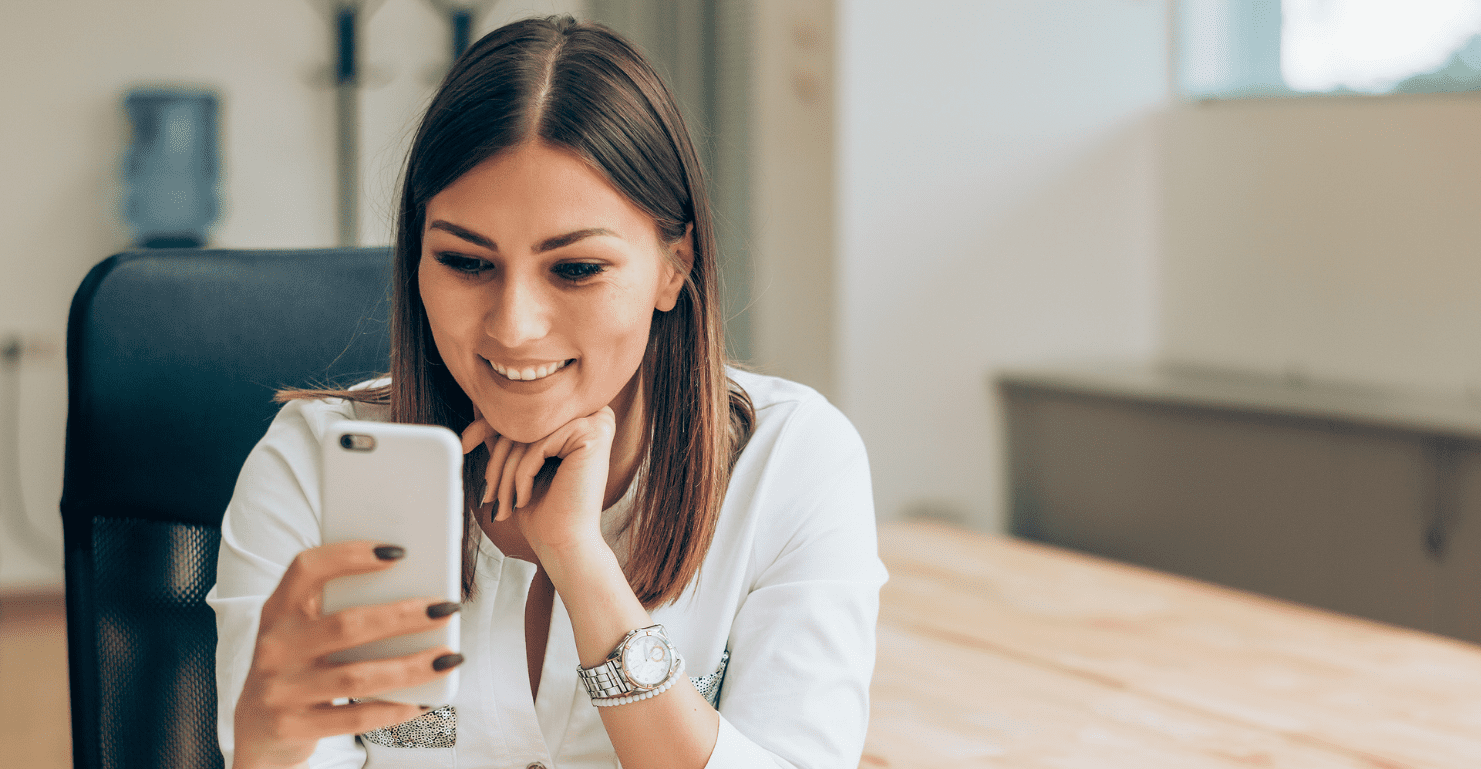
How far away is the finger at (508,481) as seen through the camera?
836mm

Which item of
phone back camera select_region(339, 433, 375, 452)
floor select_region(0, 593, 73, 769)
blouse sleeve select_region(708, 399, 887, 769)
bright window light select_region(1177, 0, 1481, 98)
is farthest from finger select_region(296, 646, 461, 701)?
bright window light select_region(1177, 0, 1481, 98)

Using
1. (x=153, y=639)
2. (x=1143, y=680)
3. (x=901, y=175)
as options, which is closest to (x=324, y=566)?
(x=153, y=639)

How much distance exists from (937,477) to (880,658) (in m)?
2.16

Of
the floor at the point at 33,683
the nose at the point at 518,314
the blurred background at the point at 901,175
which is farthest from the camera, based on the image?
the blurred background at the point at 901,175

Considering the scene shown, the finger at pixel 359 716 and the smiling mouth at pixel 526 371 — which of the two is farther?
the smiling mouth at pixel 526 371

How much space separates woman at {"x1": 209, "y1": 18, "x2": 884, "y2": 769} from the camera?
796 millimetres

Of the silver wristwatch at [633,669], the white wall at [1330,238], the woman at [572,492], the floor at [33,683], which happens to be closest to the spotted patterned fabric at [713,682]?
the woman at [572,492]

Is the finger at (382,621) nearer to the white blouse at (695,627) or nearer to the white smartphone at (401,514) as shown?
the white smartphone at (401,514)

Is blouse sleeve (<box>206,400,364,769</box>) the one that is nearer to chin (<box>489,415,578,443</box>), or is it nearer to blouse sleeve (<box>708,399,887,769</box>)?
chin (<box>489,415,578,443</box>)

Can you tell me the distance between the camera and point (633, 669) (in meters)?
0.79

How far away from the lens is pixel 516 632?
910 millimetres

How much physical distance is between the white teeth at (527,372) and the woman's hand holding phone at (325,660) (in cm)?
19

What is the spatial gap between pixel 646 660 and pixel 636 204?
305 mm

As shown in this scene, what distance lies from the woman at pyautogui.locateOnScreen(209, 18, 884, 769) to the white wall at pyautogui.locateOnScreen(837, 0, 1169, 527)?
2123 millimetres
